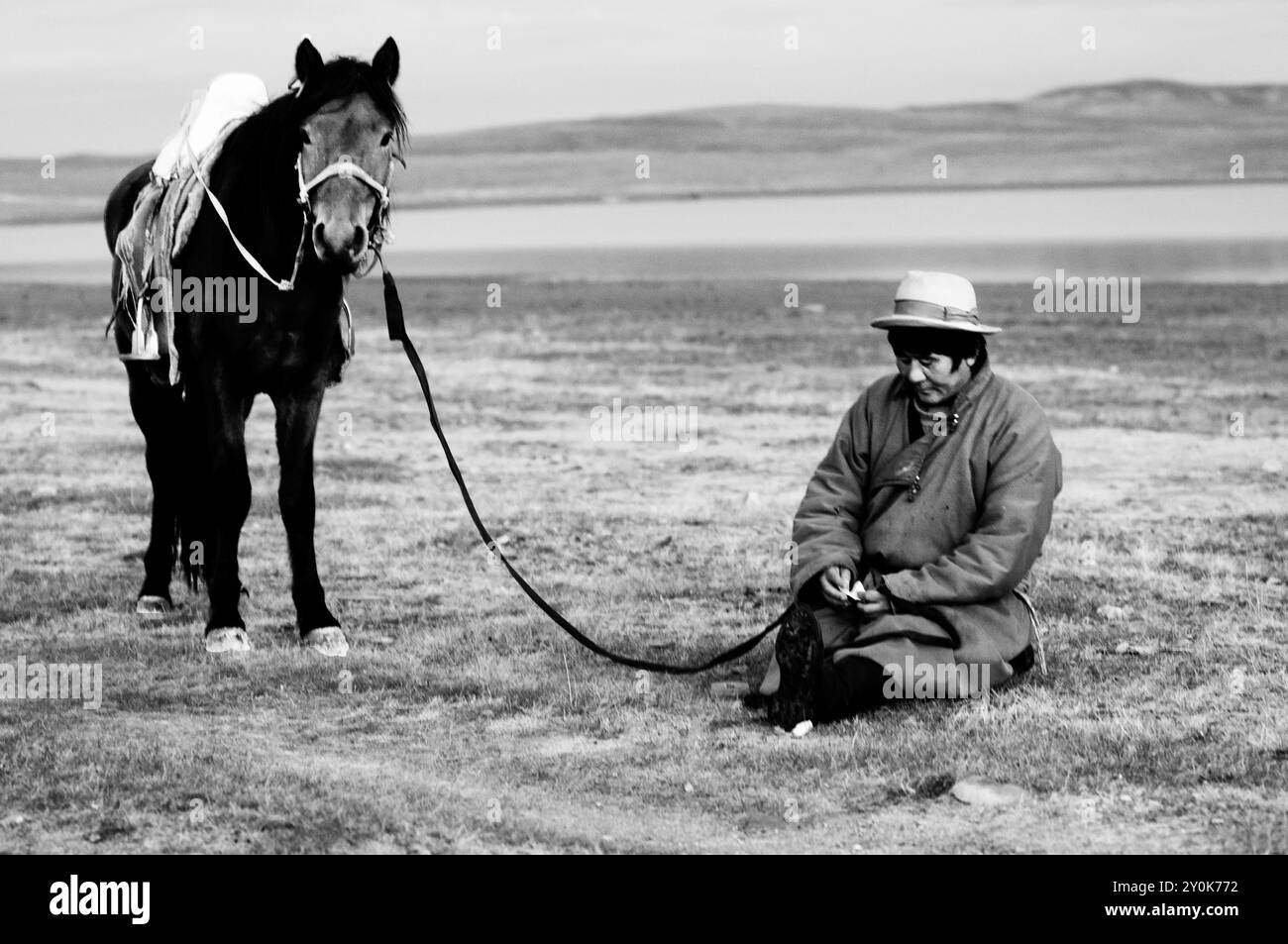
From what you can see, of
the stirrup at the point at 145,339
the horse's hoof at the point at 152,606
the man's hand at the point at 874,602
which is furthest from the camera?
the horse's hoof at the point at 152,606

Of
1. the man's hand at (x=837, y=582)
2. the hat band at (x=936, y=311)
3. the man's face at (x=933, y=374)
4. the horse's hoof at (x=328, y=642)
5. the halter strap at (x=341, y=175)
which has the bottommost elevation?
the horse's hoof at (x=328, y=642)

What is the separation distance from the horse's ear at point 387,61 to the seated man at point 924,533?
233cm

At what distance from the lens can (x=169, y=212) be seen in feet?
25.9

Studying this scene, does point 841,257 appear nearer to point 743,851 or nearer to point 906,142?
point 743,851

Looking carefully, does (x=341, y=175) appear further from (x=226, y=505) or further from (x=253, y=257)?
(x=226, y=505)

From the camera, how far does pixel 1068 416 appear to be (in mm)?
15000

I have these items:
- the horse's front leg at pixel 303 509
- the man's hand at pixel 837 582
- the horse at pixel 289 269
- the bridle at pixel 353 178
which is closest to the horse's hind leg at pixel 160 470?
the horse at pixel 289 269

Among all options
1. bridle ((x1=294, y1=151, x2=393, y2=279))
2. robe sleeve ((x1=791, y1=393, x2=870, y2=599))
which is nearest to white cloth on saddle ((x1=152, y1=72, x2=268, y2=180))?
bridle ((x1=294, y1=151, x2=393, y2=279))

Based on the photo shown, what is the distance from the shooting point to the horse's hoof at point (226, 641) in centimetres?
758

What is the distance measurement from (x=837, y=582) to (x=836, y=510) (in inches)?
12.2

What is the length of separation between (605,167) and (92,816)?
130 metres

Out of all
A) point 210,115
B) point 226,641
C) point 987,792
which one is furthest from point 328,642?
point 987,792

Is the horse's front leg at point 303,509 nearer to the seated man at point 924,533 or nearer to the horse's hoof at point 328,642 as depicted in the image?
the horse's hoof at point 328,642

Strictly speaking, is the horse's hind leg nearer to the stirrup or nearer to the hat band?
the stirrup
